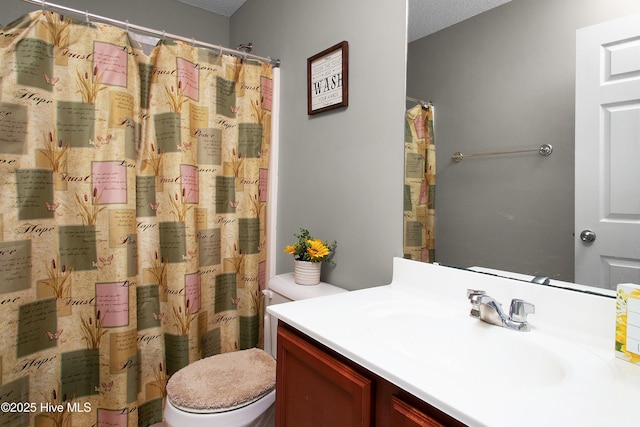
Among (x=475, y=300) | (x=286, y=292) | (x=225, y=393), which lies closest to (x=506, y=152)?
(x=475, y=300)

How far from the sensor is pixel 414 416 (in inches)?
25.1

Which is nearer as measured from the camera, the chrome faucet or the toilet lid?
the chrome faucet

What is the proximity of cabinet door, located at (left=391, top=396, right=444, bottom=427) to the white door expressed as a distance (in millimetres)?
583

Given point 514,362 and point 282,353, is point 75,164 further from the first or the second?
point 514,362

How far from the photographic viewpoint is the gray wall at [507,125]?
3.05 ft

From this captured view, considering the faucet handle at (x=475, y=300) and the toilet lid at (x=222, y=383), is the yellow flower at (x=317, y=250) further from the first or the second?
the faucet handle at (x=475, y=300)

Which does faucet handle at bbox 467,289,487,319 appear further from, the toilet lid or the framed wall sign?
the framed wall sign

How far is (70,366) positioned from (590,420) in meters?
1.82

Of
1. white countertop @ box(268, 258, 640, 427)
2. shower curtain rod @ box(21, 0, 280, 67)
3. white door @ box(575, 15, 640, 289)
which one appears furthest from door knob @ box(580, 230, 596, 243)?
shower curtain rod @ box(21, 0, 280, 67)

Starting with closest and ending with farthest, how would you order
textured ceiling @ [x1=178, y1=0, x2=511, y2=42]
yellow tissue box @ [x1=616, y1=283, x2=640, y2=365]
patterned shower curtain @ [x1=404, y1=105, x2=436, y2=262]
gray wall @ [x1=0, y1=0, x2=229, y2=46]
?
1. yellow tissue box @ [x1=616, y1=283, x2=640, y2=365]
2. textured ceiling @ [x1=178, y1=0, x2=511, y2=42]
3. patterned shower curtain @ [x1=404, y1=105, x2=436, y2=262]
4. gray wall @ [x1=0, y1=0, x2=229, y2=46]

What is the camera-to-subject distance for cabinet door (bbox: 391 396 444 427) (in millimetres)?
621

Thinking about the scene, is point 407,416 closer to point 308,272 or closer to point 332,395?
point 332,395

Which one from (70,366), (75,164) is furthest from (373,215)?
(70,366)

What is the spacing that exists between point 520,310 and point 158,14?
2631 mm
